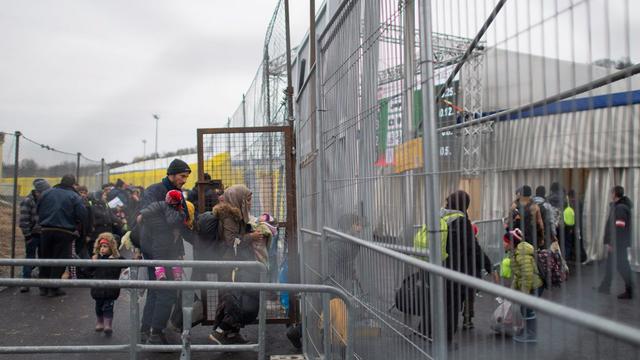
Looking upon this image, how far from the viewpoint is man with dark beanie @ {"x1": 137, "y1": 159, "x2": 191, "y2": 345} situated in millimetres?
5727

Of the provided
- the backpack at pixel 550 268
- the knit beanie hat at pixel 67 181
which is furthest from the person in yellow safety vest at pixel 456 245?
the knit beanie hat at pixel 67 181

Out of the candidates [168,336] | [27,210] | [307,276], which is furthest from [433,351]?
[27,210]

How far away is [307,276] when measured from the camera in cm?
491

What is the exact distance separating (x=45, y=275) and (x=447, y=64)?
393 inches

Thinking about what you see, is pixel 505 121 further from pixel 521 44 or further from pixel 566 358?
pixel 566 358

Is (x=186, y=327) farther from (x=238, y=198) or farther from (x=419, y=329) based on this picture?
(x=419, y=329)

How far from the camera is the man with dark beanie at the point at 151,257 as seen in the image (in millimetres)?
5727

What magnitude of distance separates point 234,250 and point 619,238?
465 centimetres

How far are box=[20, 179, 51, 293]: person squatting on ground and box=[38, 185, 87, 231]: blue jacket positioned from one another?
1.79 feet

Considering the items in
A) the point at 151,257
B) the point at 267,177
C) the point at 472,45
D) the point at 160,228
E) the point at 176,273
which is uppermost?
the point at 472,45

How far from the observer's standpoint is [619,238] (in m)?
1.23

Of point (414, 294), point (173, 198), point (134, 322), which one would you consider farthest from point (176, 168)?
point (414, 294)

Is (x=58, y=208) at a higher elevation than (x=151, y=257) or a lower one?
higher

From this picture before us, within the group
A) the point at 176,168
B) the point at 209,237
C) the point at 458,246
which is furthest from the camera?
the point at 176,168
